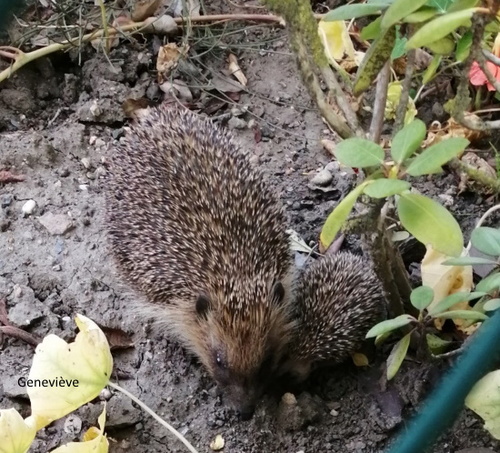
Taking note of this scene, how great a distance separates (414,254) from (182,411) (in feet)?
4.28

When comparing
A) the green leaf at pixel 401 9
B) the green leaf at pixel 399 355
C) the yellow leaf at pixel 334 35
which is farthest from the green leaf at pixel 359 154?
the yellow leaf at pixel 334 35

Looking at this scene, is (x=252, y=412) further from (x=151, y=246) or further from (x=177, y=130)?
(x=177, y=130)

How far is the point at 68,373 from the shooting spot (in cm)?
267

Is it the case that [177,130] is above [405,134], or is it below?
below

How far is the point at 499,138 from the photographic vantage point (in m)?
4.27

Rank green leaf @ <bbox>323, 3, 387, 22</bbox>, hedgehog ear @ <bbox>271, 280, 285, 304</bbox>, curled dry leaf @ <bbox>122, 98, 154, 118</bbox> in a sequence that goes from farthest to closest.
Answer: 1. curled dry leaf @ <bbox>122, 98, 154, 118</bbox>
2. hedgehog ear @ <bbox>271, 280, 285, 304</bbox>
3. green leaf @ <bbox>323, 3, 387, 22</bbox>

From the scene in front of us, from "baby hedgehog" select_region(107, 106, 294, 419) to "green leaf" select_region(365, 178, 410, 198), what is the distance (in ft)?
5.10

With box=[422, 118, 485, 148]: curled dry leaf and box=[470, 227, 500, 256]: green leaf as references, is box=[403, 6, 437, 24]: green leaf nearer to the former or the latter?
box=[470, 227, 500, 256]: green leaf

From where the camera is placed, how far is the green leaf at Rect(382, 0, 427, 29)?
188cm

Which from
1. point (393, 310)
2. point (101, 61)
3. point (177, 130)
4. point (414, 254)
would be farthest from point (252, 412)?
point (101, 61)

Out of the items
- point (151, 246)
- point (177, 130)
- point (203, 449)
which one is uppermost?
point (177, 130)

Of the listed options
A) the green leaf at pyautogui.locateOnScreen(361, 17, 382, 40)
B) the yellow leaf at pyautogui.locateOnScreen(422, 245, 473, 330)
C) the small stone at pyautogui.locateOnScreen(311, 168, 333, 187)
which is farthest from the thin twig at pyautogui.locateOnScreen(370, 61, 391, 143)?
the small stone at pyautogui.locateOnScreen(311, 168, 333, 187)

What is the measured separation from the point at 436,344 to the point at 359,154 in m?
1.40

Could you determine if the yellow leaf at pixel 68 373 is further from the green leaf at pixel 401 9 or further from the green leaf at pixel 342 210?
the green leaf at pixel 401 9
